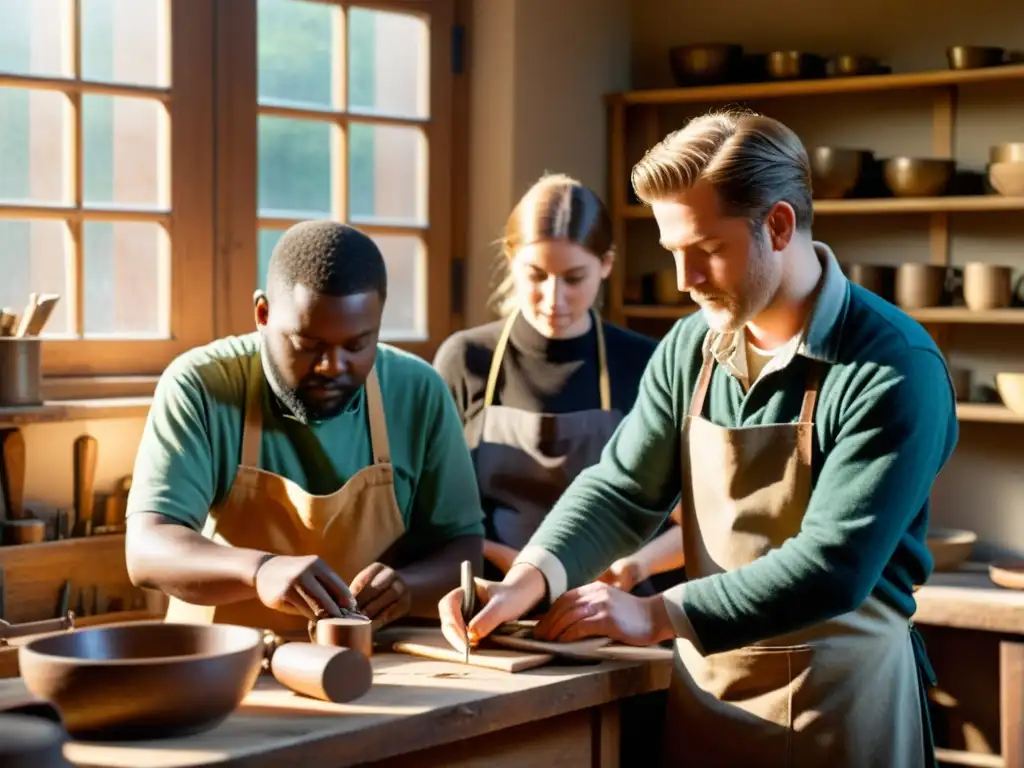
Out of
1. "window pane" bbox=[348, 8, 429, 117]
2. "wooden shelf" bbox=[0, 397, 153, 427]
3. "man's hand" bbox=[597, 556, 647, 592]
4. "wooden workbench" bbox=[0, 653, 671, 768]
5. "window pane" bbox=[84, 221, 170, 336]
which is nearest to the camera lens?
"wooden workbench" bbox=[0, 653, 671, 768]

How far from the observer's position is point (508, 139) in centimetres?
434

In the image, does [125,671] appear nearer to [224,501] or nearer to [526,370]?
[224,501]

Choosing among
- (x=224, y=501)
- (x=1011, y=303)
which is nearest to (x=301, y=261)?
(x=224, y=501)

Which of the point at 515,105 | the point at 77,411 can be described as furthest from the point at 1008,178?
the point at 77,411

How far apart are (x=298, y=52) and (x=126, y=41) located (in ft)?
1.65

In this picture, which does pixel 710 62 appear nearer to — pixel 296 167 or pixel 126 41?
pixel 296 167

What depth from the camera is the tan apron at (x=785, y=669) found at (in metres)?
2.13

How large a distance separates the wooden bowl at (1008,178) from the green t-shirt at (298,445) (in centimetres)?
214

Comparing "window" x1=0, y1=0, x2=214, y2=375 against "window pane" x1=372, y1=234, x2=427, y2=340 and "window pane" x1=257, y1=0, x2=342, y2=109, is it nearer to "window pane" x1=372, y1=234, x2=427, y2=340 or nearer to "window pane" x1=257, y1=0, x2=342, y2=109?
"window pane" x1=257, y1=0, x2=342, y2=109

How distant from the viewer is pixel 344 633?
2041 millimetres

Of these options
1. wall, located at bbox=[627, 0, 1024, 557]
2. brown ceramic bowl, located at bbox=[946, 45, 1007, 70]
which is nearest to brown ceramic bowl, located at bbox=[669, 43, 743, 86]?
wall, located at bbox=[627, 0, 1024, 557]

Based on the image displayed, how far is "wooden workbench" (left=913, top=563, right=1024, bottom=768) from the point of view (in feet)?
11.8

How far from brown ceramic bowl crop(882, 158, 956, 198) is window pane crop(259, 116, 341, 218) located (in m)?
1.63

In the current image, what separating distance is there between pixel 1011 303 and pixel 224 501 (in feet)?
8.51
